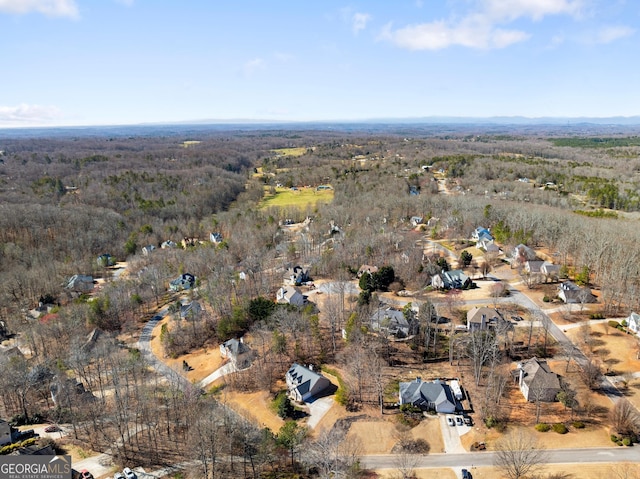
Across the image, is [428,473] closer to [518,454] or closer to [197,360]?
[518,454]

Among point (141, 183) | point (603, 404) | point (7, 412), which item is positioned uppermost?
point (141, 183)

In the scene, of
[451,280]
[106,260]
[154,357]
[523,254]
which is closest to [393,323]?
[451,280]

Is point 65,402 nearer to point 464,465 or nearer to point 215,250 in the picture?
point 464,465

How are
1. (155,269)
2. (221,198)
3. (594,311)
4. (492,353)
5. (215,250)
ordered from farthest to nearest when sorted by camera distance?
(221,198) < (215,250) < (155,269) < (594,311) < (492,353)

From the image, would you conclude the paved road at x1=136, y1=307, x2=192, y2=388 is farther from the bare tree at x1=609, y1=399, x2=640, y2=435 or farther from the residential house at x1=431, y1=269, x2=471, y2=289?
the residential house at x1=431, y1=269, x2=471, y2=289

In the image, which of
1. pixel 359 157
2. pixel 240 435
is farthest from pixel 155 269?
pixel 359 157

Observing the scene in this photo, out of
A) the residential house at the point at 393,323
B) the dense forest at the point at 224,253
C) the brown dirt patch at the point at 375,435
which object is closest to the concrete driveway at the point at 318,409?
the dense forest at the point at 224,253
